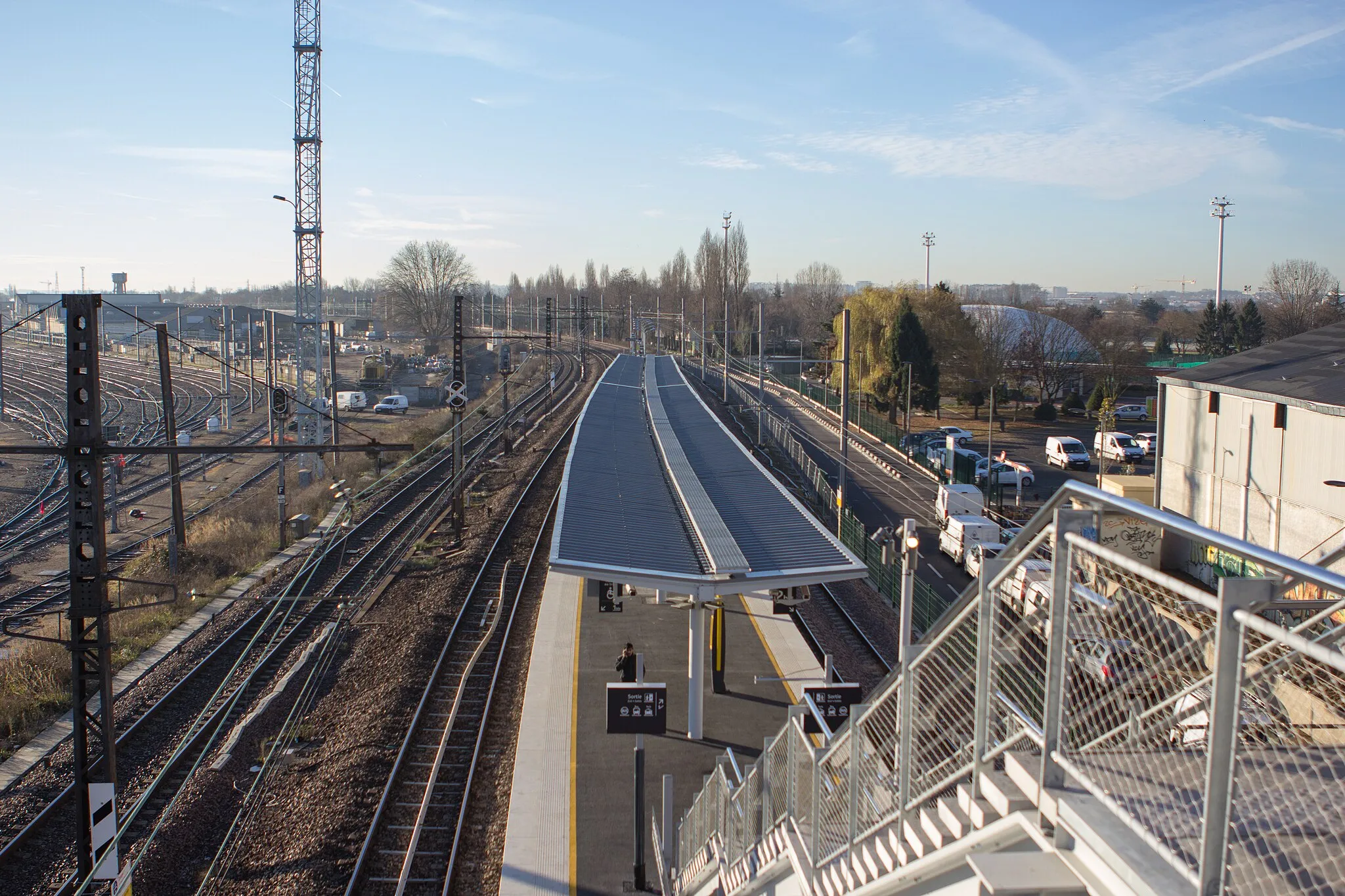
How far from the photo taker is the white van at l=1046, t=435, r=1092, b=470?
33625 millimetres

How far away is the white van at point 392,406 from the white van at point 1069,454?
3180 cm

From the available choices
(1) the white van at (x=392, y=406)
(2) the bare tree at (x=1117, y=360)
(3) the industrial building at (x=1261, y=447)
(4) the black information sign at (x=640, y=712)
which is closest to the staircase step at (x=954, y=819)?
(4) the black information sign at (x=640, y=712)

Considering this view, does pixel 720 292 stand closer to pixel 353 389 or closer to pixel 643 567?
pixel 353 389

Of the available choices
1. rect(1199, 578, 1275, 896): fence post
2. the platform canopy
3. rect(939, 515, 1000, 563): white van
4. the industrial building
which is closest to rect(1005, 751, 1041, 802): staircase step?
rect(1199, 578, 1275, 896): fence post

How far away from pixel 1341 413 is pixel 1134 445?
18.5 meters

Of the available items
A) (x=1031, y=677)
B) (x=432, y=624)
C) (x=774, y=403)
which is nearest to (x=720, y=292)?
(x=774, y=403)

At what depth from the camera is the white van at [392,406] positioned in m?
49.9

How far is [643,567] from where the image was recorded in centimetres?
1058

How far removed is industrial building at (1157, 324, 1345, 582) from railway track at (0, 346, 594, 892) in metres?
15.5

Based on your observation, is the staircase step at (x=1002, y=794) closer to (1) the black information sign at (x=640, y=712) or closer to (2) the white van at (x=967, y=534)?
(1) the black information sign at (x=640, y=712)

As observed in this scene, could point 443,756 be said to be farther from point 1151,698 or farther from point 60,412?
point 60,412

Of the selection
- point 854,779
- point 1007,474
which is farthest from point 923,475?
point 854,779

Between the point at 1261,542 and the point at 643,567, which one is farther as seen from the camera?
the point at 1261,542

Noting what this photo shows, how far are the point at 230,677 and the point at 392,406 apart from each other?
125ft
